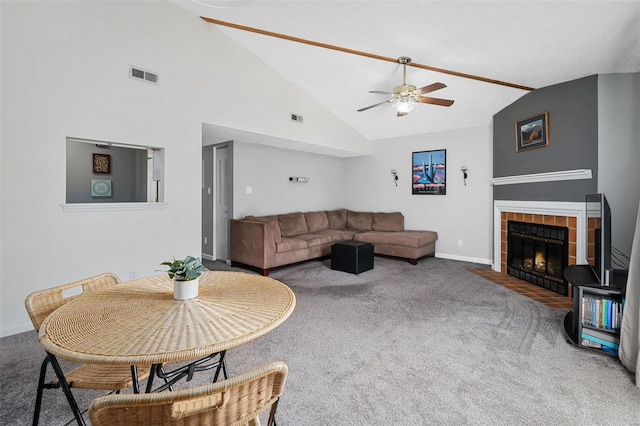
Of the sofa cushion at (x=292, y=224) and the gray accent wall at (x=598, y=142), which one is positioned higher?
the gray accent wall at (x=598, y=142)

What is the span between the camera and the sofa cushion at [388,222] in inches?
247

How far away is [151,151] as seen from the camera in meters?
3.68

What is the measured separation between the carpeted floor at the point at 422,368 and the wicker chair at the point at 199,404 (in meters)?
0.94

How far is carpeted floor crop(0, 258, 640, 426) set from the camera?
5.64ft

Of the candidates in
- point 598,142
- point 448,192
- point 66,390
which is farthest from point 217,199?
point 598,142

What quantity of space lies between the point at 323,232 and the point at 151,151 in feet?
11.3

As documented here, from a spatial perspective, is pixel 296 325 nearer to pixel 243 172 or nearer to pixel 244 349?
pixel 244 349

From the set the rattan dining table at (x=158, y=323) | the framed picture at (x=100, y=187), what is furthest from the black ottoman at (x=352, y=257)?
the framed picture at (x=100, y=187)

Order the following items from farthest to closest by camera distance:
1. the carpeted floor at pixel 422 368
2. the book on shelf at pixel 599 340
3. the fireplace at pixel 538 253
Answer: the fireplace at pixel 538 253 < the book on shelf at pixel 599 340 < the carpeted floor at pixel 422 368

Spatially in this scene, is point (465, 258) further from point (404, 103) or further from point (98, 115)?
point (98, 115)

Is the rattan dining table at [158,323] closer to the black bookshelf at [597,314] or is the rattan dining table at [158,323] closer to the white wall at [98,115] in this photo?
the white wall at [98,115]

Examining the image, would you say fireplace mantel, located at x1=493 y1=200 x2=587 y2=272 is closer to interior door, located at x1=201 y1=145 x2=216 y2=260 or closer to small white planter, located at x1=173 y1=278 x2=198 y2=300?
small white planter, located at x1=173 y1=278 x2=198 y2=300

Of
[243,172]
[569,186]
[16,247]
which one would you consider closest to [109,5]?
[16,247]

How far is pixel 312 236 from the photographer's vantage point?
5.66 metres
